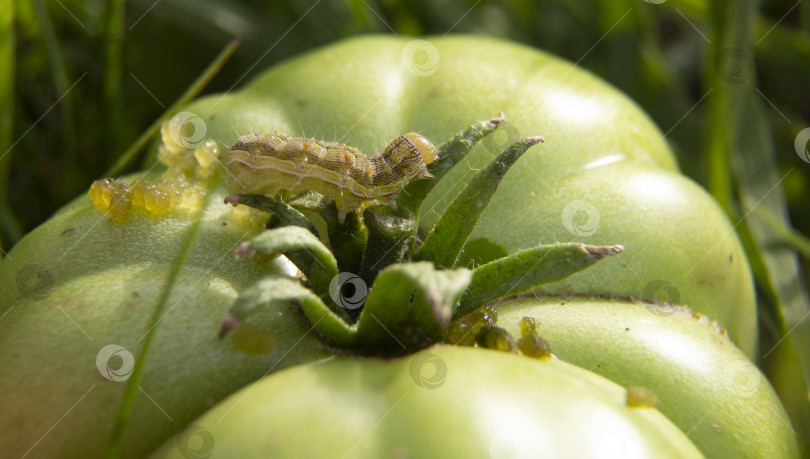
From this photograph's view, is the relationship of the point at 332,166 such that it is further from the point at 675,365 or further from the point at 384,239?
the point at 675,365

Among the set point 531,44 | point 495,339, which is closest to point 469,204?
point 495,339

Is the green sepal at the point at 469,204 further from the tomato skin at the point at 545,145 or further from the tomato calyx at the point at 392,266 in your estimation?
the tomato skin at the point at 545,145

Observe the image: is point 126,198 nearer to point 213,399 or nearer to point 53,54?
point 213,399

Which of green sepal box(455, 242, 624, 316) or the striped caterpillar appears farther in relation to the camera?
the striped caterpillar

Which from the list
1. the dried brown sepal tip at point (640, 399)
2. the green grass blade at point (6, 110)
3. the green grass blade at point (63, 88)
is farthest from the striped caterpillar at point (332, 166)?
the green grass blade at point (63, 88)

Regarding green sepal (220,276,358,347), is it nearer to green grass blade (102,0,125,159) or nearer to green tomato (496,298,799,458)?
green tomato (496,298,799,458)

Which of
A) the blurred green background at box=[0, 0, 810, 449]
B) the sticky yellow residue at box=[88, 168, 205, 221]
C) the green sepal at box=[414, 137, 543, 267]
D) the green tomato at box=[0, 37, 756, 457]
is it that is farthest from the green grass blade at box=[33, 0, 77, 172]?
the green sepal at box=[414, 137, 543, 267]
